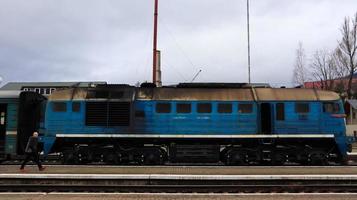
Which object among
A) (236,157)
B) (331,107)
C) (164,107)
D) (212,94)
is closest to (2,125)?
(164,107)

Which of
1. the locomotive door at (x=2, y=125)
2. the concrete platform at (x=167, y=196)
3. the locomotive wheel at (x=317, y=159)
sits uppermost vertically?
the locomotive door at (x=2, y=125)

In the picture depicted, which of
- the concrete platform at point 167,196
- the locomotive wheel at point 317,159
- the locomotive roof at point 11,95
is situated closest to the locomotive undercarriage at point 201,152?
the locomotive wheel at point 317,159

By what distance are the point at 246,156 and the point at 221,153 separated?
119cm

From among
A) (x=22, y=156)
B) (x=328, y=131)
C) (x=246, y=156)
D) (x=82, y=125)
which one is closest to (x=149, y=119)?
(x=82, y=125)

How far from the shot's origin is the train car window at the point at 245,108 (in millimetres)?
20312

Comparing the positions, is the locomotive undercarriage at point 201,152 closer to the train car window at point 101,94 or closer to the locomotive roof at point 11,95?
the train car window at point 101,94

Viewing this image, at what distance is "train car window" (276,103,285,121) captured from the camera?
800 inches

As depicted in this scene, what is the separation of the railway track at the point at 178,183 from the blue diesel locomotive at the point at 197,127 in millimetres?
5442

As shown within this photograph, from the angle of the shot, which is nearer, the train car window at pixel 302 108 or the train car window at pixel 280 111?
the train car window at pixel 280 111

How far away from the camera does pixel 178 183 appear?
14195mm

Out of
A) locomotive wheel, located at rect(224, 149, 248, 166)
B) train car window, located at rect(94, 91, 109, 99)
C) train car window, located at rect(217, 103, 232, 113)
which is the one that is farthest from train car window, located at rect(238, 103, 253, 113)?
train car window, located at rect(94, 91, 109, 99)

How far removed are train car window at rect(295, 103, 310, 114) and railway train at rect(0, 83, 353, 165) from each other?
1.9 inches

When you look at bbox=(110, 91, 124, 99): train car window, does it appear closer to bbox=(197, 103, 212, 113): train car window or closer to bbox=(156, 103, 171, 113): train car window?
bbox=(156, 103, 171, 113): train car window

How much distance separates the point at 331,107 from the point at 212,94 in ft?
19.1
